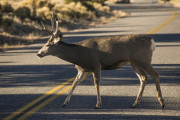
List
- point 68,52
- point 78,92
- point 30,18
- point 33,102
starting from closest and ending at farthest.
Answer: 1. point 68,52
2. point 33,102
3. point 78,92
4. point 30,18

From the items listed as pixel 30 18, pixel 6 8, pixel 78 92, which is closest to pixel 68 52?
pixel 78 92

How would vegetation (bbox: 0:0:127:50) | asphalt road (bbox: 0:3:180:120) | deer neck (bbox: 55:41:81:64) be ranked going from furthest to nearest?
vegetation (bbox: 0:0:127:50)
deer neck (bbox: 55:41:81:64)
asphalt road (bbox: 0:3:180:120)

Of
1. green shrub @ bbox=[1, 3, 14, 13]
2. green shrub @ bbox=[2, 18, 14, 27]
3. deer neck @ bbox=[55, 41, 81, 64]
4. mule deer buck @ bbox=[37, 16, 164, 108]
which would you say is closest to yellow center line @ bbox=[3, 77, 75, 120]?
mule deer buck @ bbox=[37, 16, 164, 108]

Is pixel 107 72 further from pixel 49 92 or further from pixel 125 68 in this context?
pixel 49 92

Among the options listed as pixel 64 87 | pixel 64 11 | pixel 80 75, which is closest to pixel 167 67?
pixel 64 87

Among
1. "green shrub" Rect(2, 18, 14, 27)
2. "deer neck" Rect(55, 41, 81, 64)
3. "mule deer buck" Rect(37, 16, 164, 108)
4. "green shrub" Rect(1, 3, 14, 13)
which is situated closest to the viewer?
"mule deer buck" Rect(37, 16, 164, 108)

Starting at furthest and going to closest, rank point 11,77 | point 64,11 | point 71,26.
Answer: point 64,11 < point 71,26 < point 11,77

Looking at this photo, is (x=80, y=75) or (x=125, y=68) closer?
(x=80, y=75)

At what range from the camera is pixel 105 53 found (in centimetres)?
773

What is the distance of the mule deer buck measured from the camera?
7531 millimetres

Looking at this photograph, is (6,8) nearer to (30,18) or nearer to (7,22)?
(30,18)

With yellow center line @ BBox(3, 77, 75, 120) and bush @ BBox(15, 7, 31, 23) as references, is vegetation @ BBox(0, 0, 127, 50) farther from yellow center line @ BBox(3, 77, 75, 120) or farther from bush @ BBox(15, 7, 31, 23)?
yellow center line @ BBox(3, 77, 75, 120)

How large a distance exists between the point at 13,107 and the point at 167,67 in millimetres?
6305

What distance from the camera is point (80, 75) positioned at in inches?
309
